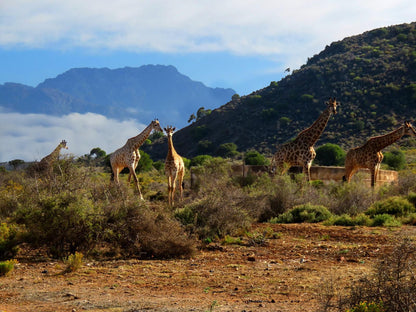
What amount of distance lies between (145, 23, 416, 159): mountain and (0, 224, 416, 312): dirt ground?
120ft

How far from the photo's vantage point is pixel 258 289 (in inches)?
265

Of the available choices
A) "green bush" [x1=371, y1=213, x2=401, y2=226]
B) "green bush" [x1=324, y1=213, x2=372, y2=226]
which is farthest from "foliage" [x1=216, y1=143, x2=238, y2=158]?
"green bush" [x1=371, y1=213, x2=401, y2=226]

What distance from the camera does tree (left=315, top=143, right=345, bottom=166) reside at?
38.2 meters

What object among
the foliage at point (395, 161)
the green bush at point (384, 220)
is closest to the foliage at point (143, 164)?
the foliage at point (395, 161)

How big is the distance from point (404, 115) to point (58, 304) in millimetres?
47845

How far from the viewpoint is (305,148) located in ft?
60.2

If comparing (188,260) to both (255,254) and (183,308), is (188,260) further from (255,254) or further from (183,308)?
(183,308)

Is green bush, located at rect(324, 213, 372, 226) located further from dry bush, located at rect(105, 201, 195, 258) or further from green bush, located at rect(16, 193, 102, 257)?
green bush, located at rect(16, 193, 102, 257)

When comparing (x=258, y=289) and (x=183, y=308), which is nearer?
(x=183, y=308)

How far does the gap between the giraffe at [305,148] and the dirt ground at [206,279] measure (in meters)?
→ 7.47

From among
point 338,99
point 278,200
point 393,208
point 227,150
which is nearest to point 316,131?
point 278,200

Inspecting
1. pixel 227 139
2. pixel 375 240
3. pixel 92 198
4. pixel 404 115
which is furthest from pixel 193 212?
pixel 227 139

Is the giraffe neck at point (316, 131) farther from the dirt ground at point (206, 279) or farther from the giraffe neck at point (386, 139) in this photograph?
the dirt ground at point (206, 279)

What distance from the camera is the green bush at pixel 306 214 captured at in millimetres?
14617
